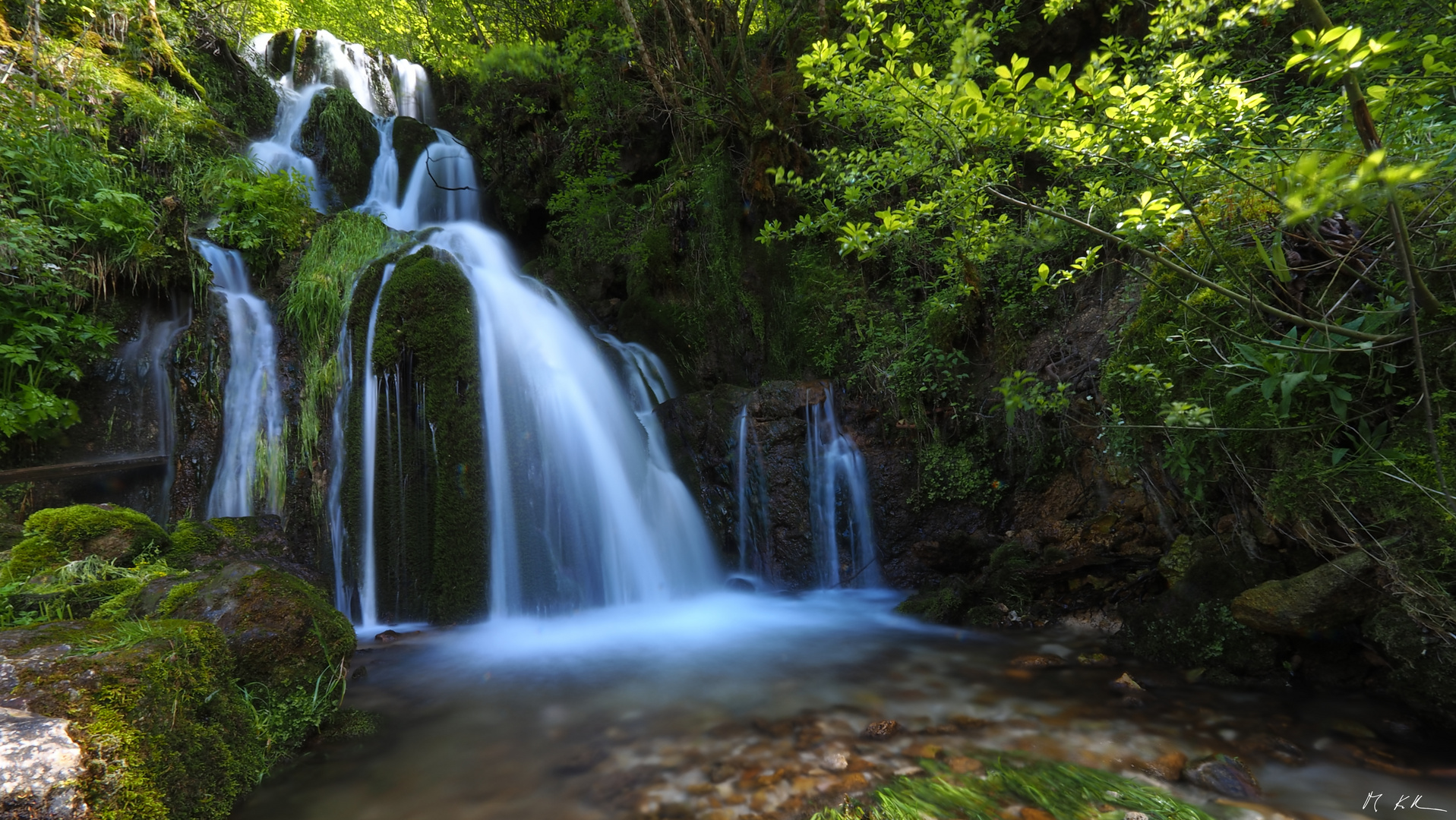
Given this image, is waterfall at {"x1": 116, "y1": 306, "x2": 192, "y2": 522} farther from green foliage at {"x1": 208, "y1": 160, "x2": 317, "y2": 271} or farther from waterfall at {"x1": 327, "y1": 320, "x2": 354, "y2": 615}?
waterfall at {"x1": 327, "y1": 320, "x2": 354, "y2": 615}

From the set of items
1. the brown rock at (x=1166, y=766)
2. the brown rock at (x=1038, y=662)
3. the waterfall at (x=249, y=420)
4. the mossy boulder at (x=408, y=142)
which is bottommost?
the brown rock at (x=1166, y=766)

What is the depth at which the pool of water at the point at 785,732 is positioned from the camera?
2332 millimetres

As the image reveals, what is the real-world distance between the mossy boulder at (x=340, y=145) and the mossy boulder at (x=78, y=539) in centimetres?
767

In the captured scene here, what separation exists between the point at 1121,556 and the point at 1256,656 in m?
1.24

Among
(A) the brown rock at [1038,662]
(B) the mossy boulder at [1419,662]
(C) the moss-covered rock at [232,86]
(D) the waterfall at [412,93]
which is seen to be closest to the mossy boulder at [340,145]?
(C) the moss-covered rock at [232,86]

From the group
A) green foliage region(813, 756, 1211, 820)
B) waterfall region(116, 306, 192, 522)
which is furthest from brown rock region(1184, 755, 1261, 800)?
waterfall region(116, 306, 192, 522)

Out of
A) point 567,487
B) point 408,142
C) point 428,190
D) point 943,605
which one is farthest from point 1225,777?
point 408,142

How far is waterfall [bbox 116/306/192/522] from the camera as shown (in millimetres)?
5586

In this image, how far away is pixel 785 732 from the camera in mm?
2893

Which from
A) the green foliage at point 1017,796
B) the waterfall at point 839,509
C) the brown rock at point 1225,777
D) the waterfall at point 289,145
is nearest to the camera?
the green foliage at point 1017,796

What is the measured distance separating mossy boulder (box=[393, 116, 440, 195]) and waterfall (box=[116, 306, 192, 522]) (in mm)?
5567

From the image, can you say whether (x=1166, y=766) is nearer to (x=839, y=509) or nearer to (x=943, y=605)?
(x=943, y=605)

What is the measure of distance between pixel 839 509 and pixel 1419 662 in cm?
A: 410
